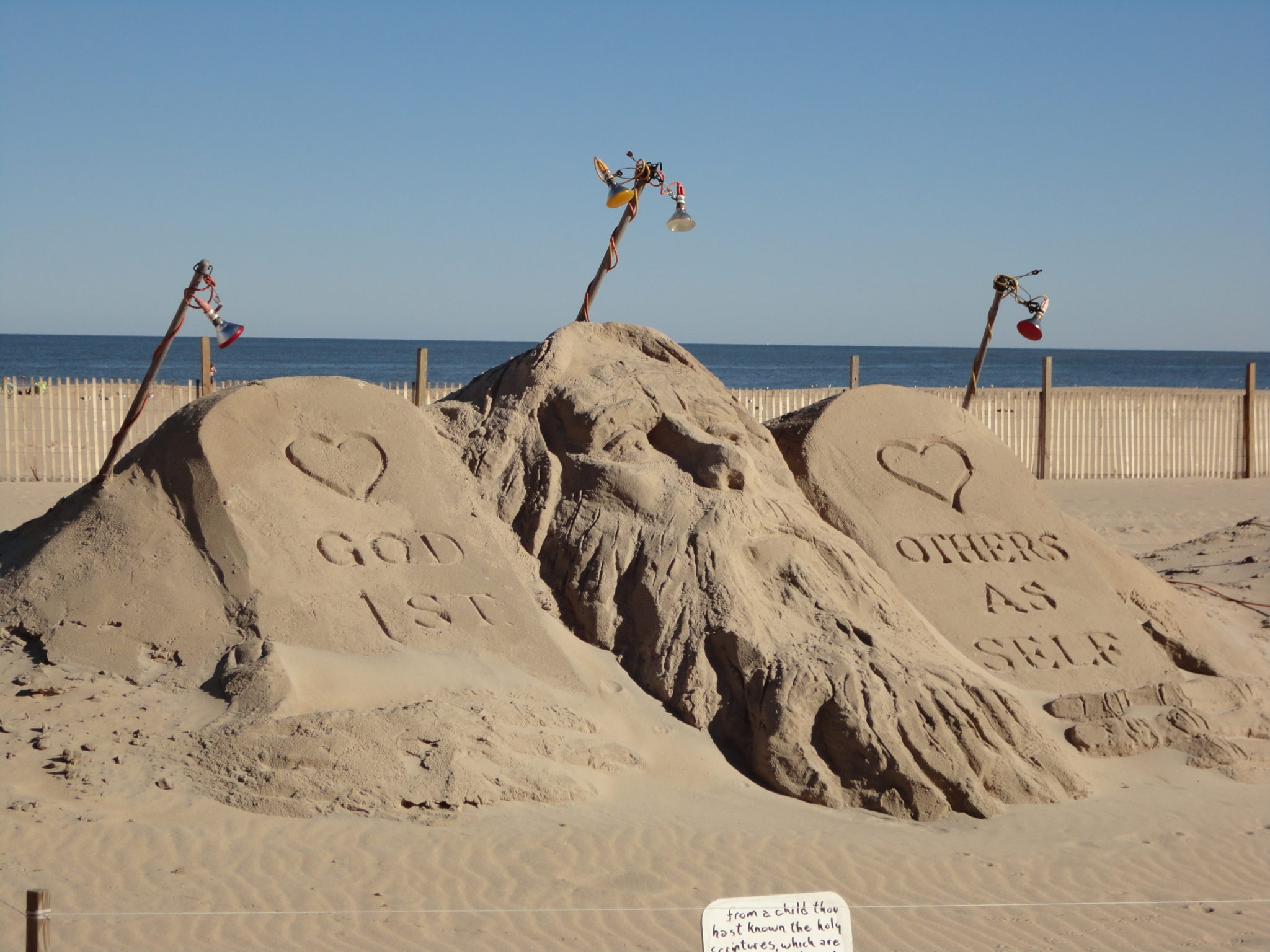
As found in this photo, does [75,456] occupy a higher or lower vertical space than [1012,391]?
lower

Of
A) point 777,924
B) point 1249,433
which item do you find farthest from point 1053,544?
point 1249,433

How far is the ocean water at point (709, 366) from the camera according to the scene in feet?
164

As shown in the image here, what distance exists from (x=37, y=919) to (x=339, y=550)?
2756 mm

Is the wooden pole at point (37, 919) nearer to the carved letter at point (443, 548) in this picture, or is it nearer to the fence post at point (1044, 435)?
the carved letter at point (443, 548)

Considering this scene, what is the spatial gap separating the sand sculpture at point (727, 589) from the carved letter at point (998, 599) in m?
0.75

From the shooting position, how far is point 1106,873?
4367mm

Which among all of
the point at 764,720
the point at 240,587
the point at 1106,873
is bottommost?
the point at 1106,873

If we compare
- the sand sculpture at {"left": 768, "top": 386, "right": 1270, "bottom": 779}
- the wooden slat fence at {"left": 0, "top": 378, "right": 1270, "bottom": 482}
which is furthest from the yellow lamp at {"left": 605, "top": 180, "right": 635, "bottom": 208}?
the wooden slat fence at {"left": 0, "top": 378, "right": 1270, "bottom": 482}

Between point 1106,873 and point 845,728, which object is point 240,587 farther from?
point 1106,873

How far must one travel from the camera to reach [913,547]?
21.7 ft

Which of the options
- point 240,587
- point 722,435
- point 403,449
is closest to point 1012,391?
point 722,435

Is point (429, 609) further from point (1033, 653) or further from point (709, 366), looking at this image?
point (709, 366)

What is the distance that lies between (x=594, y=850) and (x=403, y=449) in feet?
7.91

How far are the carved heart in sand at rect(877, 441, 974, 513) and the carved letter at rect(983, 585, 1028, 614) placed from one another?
0.57 meters
